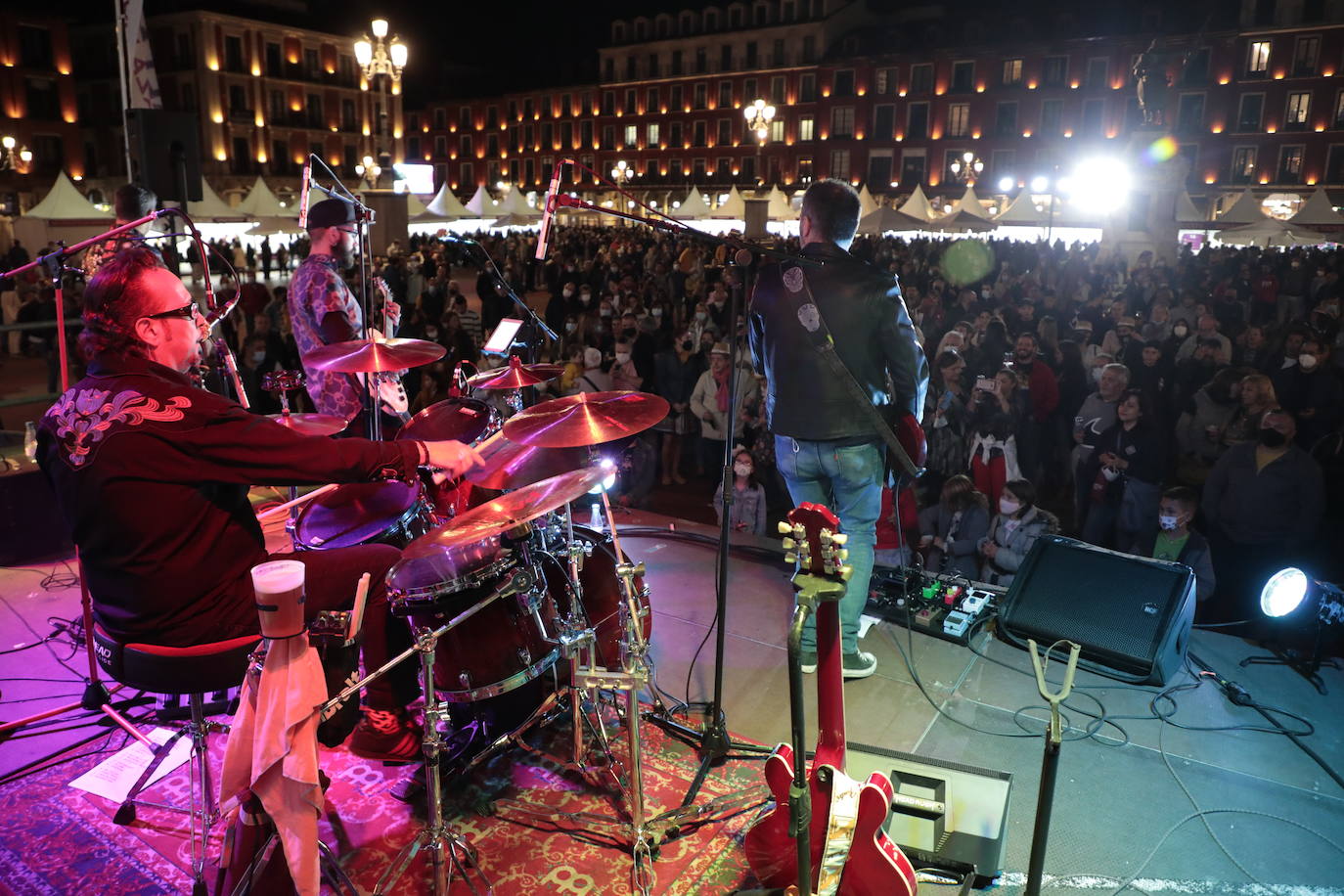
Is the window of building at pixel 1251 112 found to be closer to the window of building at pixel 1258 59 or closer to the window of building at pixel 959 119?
the window of building at pixel 1258 59

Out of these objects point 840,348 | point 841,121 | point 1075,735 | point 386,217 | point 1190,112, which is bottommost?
point 1075,735

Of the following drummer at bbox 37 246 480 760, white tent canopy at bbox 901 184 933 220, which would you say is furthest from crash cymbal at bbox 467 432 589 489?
white tent canopy at bbox 901 184 933 220

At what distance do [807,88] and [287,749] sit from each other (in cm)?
5522

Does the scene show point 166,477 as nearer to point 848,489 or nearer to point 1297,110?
point 848,489

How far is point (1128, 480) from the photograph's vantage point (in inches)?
217

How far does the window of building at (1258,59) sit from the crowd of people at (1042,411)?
37.1 metres

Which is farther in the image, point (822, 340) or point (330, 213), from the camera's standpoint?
point (330, 213)

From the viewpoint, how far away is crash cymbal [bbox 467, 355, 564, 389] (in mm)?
4176

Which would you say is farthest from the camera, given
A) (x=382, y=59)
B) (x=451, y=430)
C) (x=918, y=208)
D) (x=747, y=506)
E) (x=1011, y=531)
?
(x=918, y=208)

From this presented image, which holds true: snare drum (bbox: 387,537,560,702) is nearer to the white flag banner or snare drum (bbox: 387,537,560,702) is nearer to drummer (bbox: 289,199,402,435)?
drummer (bbox: 289,199,402,435)

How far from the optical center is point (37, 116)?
4250 centimetres

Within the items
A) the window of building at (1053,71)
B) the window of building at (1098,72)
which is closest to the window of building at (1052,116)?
the window of building at (1053,71)

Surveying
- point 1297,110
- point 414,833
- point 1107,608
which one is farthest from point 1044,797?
point 1297,110

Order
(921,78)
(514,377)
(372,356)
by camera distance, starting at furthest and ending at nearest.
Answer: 1. (921,78)
2. (514,377)
3. (372,356)
